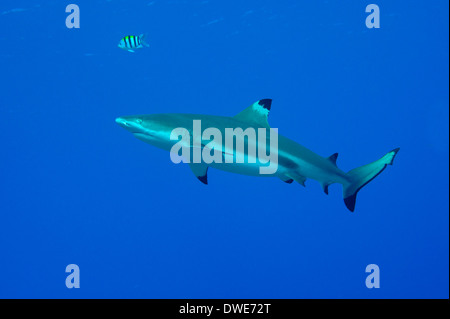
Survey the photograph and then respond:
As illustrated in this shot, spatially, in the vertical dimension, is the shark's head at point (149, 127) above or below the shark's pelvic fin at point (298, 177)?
above

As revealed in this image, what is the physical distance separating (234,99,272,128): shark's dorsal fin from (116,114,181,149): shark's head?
4.34 feet

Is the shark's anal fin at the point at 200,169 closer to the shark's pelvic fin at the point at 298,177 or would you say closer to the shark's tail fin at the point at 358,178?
the shark's pelvic fin at the point at 298,177

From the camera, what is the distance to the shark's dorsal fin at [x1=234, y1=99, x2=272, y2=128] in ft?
22.0

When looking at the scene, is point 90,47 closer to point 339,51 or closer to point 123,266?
point 339,51

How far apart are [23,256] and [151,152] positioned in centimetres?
1146

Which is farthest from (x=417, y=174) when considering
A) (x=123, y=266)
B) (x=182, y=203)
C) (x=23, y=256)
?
(x=23, y=256)

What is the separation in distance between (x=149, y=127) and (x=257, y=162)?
1659 millimetres

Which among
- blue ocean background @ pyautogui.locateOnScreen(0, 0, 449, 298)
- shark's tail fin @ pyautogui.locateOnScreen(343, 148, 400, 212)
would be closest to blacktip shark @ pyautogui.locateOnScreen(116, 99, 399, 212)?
shark's tail fin @ pyautogui.locateOnScreen(343, 148, 400, 212)

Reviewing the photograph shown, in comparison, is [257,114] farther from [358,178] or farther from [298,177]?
[358,178]

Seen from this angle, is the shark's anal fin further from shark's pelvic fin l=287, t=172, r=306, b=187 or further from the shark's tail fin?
the shark's tail fin

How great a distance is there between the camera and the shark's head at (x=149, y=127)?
582 cm

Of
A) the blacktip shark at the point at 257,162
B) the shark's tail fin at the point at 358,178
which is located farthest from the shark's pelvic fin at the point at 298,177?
the shark's tail fin at the point at 358,178

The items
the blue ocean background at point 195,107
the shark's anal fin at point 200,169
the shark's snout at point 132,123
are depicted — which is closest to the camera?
the shark's snout at point 132,123

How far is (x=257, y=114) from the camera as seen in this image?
6.73m
